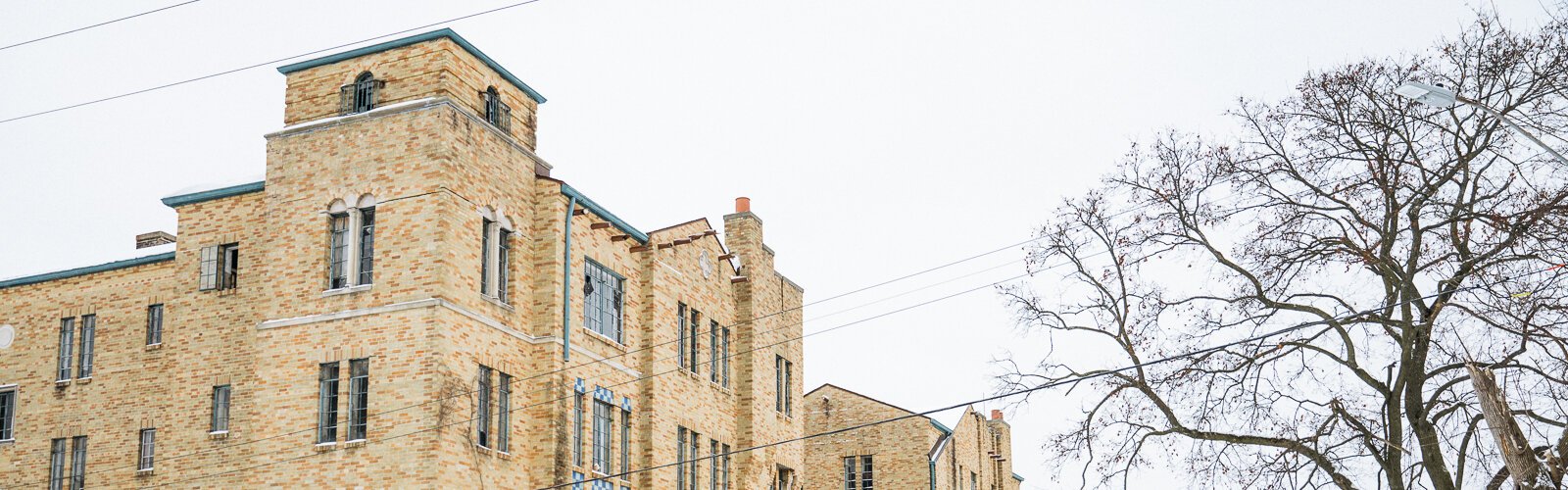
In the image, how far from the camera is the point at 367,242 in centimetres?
3181

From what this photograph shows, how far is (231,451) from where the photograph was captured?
1254 inches

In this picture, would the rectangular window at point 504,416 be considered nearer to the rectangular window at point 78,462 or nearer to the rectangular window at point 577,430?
the rectangular window at point 577,430

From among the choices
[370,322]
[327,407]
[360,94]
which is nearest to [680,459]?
[327,407]

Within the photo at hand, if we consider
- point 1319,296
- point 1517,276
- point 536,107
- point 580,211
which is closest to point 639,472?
point 580,211

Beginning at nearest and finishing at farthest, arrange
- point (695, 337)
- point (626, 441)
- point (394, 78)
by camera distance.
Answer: point (394, 78)
point (626, 441)
point (695, 337)

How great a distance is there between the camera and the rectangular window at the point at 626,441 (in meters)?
36.3

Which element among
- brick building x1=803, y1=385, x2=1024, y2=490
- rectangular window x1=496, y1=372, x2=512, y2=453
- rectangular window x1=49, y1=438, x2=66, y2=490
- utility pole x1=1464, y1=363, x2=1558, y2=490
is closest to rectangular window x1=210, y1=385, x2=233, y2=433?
rectangular window x1=49, y1=438, x2=66, y2=490

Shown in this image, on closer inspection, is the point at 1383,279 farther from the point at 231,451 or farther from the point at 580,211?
the point at 231,451

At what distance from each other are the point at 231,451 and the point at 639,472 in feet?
30.1

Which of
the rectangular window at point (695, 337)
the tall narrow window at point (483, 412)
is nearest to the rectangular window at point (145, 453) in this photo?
the tall narrow window at point (483, 412)

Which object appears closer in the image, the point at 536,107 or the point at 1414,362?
the point at 1414,362

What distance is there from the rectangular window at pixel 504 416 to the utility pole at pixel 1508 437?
1792 centimetres

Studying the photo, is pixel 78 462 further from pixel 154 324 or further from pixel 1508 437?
pixel 1508 437

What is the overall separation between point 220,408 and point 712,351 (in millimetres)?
12958
